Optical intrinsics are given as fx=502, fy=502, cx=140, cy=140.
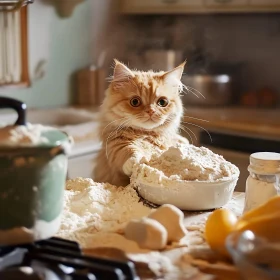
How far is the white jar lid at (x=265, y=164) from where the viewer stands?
837 millimetres

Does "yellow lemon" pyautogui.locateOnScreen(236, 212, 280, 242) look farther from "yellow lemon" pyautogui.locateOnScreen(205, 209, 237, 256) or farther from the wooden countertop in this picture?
the wooden countertop

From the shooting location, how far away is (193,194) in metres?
0.89

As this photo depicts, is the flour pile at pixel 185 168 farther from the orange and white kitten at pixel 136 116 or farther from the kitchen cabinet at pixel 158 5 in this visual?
the kitchen cabinet at pixel 158 5

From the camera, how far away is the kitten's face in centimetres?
118

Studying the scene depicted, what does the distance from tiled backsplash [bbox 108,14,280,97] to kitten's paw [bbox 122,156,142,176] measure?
1.97 m

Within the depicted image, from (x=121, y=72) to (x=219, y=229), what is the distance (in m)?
0.58

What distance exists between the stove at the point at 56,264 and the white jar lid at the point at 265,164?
1.02ft

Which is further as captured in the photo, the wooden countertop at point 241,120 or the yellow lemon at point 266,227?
the wooden countertop at point 241,120

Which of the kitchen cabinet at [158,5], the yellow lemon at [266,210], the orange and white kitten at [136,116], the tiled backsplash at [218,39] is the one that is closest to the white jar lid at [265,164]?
the yellow lemon at [266,210]

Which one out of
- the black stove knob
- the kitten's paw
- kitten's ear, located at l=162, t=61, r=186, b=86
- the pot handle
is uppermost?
the pot handle

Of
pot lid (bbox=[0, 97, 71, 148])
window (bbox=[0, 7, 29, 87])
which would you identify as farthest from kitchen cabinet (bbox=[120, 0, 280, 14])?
pot lid (bbox=[0, 97, 71, 148])

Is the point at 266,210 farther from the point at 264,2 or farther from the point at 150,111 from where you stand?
the point at 264,2

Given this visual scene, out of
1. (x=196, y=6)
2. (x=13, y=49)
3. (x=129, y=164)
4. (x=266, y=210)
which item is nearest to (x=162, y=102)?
(x=129, y=164)

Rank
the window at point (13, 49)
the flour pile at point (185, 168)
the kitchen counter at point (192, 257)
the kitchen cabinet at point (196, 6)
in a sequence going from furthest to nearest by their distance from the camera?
the kitchen cabinet at point (196, 6) → the window at point (13, 49) → the flour pile at point (185, 168) → the kitchen counter at point (192, 257)
